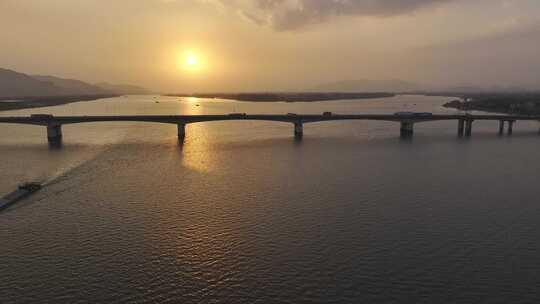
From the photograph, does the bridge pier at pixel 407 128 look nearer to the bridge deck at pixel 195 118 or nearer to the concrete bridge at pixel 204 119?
the concrete bridge at pixel 204 119

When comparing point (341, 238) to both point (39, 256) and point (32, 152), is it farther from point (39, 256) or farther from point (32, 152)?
point (32, 152)

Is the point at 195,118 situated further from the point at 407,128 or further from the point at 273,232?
the point at 273,232

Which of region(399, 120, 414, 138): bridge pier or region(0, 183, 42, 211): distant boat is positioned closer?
region(0, 183, 42, 211): distant boat

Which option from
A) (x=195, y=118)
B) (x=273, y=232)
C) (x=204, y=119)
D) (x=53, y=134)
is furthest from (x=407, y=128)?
(x=53, y=134)

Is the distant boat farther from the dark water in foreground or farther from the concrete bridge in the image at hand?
the concrete bridge

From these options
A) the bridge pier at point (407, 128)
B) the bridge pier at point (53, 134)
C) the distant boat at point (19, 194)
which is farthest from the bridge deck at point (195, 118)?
the distant boat at point (19, 194)

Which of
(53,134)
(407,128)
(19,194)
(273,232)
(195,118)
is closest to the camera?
(273,232)

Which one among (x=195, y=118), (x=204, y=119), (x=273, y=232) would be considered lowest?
(x=273, y=232)

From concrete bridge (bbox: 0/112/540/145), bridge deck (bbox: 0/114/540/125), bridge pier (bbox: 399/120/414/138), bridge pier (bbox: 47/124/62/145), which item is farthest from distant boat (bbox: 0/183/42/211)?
bridge pier (bbox: 399/120/414/138)
